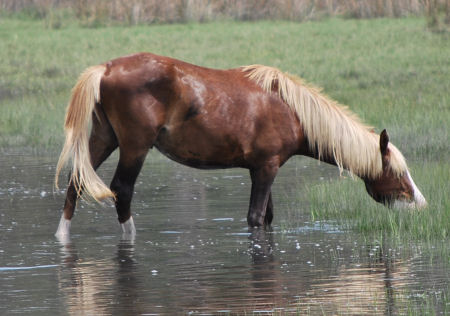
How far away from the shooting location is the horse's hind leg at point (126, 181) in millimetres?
8531

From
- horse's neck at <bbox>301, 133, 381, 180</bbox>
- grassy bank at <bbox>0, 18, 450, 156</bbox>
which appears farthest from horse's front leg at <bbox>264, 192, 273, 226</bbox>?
grassy bank at <bbox>0, 18, 450, 156</bbox>

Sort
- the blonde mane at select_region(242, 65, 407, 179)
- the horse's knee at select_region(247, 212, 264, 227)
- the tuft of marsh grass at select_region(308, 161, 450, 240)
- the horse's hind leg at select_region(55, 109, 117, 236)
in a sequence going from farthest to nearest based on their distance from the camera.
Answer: the blonde mane at select_region(242, 65, 407, 179) → the horse's knee at select_region(247, 212, 264, 227) → the horse's hind leg at select_region(55, 109, 117, 236) → the tuft of marsh grass at select_region(308, 161, 450, 240)

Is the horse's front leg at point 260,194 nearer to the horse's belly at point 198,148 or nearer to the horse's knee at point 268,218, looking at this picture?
the horse's knee at point 268,218

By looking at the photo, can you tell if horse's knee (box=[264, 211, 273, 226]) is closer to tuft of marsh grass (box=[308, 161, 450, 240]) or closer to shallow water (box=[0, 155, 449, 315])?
shallow water (box=[0, 155, 449, 315])

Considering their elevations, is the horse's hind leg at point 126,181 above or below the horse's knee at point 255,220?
above

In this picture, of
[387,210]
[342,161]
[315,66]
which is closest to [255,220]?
[342,161]

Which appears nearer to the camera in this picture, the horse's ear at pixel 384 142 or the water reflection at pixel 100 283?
the water reflection at pixel 100 283

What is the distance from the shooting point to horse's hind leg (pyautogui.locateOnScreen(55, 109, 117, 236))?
28.3 ft

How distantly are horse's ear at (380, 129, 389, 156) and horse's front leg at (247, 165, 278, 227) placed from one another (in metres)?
0.88

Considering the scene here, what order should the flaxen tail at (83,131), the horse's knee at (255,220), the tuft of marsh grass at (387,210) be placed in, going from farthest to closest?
the horse's knee at (255,220), the flaxen tail at (83,131), the tuft of marsh grass at (387,210)

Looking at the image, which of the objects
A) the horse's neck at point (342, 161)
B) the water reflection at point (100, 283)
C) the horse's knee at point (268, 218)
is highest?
the horse's neck at point (342, 161)

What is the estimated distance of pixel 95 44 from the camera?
21047 millimetres

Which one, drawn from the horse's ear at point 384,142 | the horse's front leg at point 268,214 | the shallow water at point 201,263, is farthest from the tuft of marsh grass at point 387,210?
the horse's ear at point 384,142

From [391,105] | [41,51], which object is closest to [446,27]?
[391,105]
